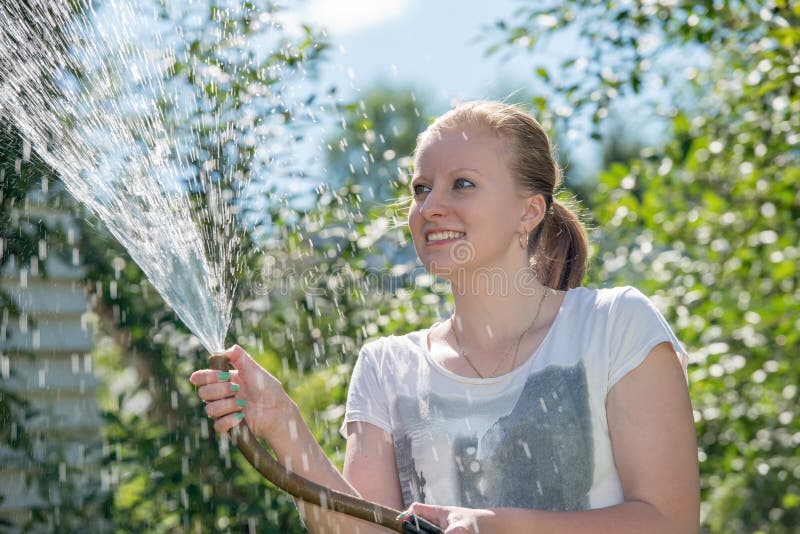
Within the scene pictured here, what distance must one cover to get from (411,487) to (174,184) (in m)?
1.52

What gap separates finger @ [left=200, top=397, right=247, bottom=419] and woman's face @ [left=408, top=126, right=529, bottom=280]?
60cm

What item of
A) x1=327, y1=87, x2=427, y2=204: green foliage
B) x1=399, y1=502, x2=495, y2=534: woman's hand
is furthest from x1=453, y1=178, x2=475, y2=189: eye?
x1=327, y1=87, x2=427, y2=204: green foliage

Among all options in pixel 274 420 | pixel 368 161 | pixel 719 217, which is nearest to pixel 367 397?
pixel 274 420

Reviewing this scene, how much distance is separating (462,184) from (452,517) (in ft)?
2.82

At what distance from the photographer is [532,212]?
2.33 meters

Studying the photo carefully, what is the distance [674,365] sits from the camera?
6.44 feet

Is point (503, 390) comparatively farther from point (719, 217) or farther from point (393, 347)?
point (719, 217)

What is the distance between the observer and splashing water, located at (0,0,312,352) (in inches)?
109

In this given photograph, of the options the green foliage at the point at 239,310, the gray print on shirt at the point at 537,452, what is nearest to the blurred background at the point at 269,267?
the green foliage at the point at 239,310

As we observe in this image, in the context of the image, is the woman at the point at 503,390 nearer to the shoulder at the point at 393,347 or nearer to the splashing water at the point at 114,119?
the shoulder at the point at 393,347

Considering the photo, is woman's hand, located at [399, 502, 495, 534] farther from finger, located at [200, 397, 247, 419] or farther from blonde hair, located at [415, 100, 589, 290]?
blonde hair, located at [415, 100, 589, 290]

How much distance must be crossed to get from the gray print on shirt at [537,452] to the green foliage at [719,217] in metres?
1.92

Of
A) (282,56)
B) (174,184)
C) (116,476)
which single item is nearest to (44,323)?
(116,476)

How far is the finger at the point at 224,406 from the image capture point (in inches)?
71.6
